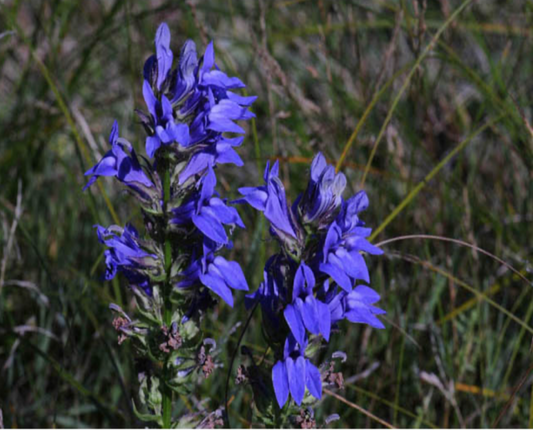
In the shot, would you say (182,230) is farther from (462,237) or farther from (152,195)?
(462,237)

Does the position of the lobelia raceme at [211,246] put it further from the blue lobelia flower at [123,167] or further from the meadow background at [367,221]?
the meadow background at [367,221]

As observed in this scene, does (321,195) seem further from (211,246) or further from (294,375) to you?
(294,375)

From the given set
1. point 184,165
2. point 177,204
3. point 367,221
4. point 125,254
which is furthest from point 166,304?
point 367,221

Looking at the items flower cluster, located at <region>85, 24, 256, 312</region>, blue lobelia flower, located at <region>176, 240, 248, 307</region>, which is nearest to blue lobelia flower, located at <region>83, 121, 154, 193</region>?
flower cluster, located at <region>85, 24, 256, 312</region>

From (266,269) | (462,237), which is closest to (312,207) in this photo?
(266,269)

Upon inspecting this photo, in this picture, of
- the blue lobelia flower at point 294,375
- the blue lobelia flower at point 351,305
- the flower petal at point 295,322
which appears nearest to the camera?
the flower petal at point 295,322

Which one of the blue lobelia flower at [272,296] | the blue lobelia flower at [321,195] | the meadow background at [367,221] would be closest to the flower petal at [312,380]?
the blue lobelia flower at [272,296]
